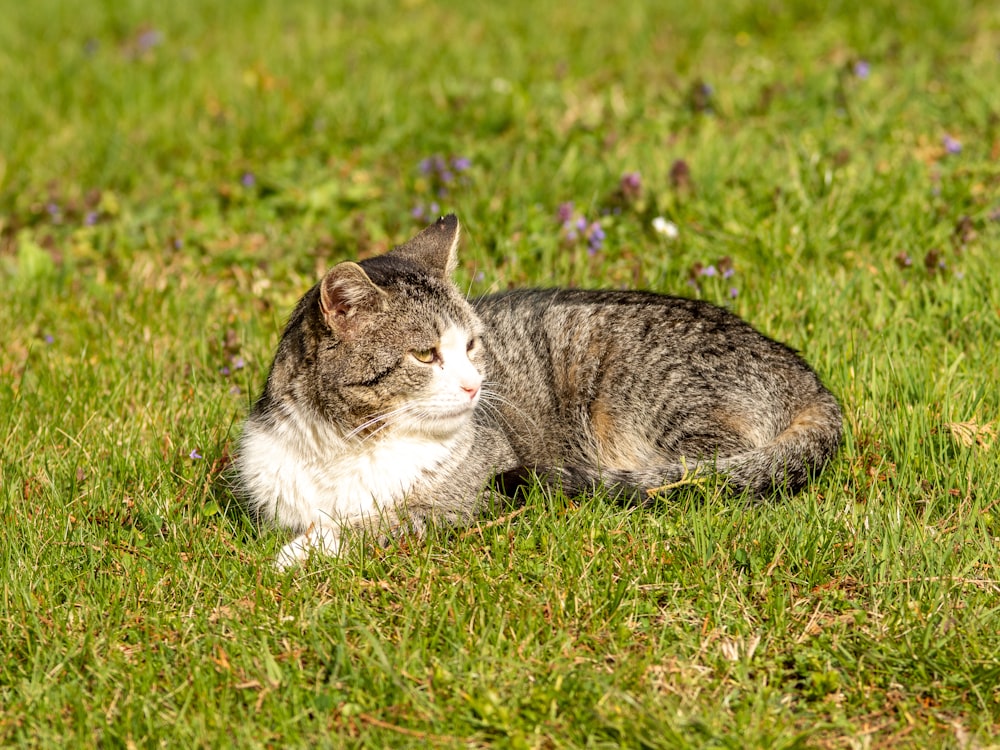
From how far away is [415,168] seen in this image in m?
6.35

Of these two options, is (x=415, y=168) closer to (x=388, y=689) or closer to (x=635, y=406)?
(x=635, y=406)

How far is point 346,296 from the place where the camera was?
369 centimetres

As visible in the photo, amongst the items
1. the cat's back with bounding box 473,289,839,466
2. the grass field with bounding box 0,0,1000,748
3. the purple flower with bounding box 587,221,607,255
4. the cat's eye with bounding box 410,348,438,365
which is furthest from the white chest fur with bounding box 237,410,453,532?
the purple flower with bounding box 587,221,607,255

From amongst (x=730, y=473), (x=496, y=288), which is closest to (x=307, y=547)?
(x=730, y=473)

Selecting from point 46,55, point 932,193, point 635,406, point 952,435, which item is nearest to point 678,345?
point 635,406

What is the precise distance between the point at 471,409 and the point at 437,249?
69cm

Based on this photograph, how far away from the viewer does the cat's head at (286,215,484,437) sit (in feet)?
12.2

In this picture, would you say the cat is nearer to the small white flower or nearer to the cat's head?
the cat's head

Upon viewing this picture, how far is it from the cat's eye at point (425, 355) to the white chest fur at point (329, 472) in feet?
0.90

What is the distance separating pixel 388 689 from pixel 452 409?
1.08 metres

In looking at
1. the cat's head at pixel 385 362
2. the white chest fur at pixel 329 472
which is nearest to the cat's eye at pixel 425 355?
the cat's head at pixel 385 362

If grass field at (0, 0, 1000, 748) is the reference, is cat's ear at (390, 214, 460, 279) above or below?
above

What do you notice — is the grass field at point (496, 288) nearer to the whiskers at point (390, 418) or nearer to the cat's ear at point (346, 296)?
the whiskers at point (390, 418)

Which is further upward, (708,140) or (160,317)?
(708,140)
